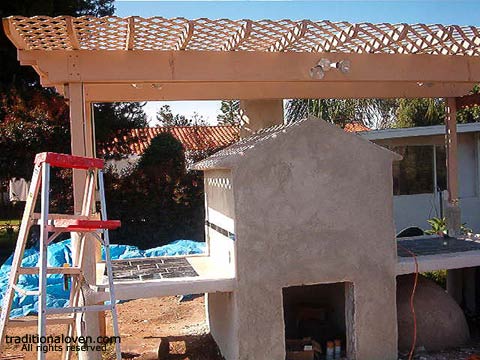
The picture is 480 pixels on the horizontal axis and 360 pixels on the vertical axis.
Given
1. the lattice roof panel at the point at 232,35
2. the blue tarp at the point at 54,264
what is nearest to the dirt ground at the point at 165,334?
the blue tarp at the point at 54,264

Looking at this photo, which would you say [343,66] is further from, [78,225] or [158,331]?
[158,331]

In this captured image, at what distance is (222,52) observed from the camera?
21.8 ft

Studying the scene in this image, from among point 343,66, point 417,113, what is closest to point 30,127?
point 343,66

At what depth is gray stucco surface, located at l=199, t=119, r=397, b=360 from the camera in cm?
636

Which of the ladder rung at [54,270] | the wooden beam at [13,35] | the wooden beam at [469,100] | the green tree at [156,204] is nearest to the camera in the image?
the ladder rung at [54,270]

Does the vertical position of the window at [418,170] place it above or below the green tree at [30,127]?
below

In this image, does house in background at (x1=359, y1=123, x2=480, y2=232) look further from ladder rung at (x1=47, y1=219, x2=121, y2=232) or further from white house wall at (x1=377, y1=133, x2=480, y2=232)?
ladder rung at (x1=47, y1=219, x2=121, y2=232)

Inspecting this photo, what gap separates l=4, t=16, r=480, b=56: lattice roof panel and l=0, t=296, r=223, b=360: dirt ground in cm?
433

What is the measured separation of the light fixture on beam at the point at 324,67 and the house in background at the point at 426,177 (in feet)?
27.7

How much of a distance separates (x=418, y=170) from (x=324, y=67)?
9.45 m

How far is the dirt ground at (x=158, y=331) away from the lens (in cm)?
783

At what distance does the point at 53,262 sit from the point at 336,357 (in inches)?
275

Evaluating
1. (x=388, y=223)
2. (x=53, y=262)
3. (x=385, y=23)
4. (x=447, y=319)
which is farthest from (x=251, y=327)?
(x=53, y=262)

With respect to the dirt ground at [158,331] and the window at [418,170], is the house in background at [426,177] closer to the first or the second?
the window at [418,170]
